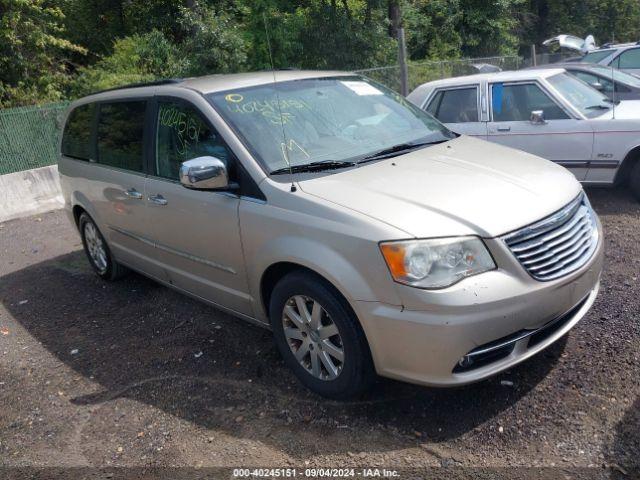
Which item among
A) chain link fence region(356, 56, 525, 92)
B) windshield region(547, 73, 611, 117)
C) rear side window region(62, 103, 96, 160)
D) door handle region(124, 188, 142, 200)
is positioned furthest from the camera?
chain link fence region(356, 56, 525, 92)

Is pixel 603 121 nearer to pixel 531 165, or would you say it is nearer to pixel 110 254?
pixel 531 165

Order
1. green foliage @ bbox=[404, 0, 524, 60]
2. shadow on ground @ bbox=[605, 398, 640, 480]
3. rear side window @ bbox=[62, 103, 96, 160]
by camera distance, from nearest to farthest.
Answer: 1. shadow on ground @ bbox=[605, 398, 640, 480]
2. rear side window @ bbox=[62, 103, 96, 160]
3. green foliage @ bbox=[404, 0, 524, 60]

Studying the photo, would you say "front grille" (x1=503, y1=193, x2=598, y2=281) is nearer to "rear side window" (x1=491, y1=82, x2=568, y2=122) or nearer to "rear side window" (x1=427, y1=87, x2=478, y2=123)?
"rear side window" (x1=491, y1=82, x2=568, y2=122)

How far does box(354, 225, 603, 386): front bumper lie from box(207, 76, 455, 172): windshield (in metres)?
1.21

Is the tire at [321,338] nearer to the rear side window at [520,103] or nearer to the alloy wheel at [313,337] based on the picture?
the alloy wheel at [313,337]

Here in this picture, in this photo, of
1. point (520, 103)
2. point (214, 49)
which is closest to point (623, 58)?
point (520, 103)

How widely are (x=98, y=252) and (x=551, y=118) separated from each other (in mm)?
5189

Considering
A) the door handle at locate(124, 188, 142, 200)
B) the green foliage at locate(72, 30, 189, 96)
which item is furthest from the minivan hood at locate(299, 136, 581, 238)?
the green foliage at locate(72, 30, 189, 96)

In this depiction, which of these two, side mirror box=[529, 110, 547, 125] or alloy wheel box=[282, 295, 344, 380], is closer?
alloy wheel box=[282, 295, 344, 380]

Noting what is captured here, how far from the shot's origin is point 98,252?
5.81 m

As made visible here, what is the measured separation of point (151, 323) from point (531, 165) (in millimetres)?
3156

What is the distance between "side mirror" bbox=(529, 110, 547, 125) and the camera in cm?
659

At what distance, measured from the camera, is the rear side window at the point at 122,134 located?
4.57 meters

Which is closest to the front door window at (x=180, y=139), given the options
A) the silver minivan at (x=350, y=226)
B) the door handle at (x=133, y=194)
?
the silver minivan at (x=350, y=226)
